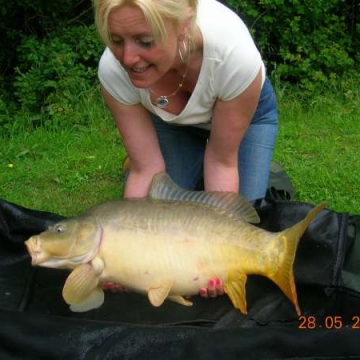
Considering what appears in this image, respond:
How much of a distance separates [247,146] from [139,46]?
0.88 meters

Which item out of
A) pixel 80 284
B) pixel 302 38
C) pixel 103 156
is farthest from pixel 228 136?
pixel 302 38

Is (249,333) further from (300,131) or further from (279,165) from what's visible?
(300,131)

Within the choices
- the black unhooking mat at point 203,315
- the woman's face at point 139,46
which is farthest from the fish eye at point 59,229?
the woman's face at point 139,46

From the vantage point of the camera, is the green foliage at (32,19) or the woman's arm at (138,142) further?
the green foliage at (32,19)

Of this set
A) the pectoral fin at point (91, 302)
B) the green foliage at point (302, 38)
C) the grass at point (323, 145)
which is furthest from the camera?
the green foliage at point (302, 38)

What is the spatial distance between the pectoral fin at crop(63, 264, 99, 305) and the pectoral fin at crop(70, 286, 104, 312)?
4 centimetres

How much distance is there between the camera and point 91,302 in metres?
1.98

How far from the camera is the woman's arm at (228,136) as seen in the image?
2.30 meters

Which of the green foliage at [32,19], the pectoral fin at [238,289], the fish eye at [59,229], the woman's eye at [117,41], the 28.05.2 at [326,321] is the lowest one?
the 28.05.2 at [326,321]

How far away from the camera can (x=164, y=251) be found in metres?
1.95

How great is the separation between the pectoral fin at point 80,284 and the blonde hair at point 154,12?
0.68m

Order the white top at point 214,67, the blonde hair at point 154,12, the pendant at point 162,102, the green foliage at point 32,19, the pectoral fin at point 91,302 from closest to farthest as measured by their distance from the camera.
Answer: the blonde hair at point 154,12
the pectoral fin at point 91,302
the white top at point 214,67
the pendant at point 162,102
the green foliage at point 32,19

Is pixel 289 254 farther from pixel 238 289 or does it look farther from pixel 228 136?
pixel 228 136

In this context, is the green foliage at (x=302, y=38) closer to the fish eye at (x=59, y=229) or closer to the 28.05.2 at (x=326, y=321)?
the 28.05.2 at (x=326, y=321)
